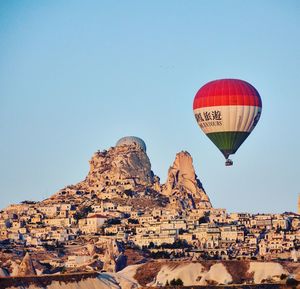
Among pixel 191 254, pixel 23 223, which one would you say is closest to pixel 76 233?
pixel 23 223

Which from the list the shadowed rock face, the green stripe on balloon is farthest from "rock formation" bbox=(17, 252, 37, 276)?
the shadowed rock face

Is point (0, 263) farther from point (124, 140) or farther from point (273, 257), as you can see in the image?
point (124, 140)

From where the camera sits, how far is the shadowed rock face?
167 metres

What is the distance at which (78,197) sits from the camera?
541 feet

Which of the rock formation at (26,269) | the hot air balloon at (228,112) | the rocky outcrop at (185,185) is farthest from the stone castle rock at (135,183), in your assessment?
the hot air balloon at (228,112)

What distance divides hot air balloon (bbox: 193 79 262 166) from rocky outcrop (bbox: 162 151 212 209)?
6143 centimetres

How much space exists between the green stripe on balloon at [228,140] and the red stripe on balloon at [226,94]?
191 cm

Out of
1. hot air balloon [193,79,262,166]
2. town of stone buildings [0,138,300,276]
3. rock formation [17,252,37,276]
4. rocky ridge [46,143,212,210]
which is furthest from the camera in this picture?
rocky ridge [46,143,212,210]

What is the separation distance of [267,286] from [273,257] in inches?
1228

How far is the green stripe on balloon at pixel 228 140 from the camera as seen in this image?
95.2 metres

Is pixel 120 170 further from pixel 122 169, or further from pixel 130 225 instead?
pixel 130 225

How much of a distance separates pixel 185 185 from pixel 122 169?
11.1 meters

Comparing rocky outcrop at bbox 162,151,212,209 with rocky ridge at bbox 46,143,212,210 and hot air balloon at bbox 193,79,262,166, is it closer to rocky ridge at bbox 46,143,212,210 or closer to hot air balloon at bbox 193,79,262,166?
rocky ridge at bbox 46,143,212,210

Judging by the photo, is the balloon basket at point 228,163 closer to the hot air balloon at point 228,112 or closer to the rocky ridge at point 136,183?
the hot air balloon at point 228,112
